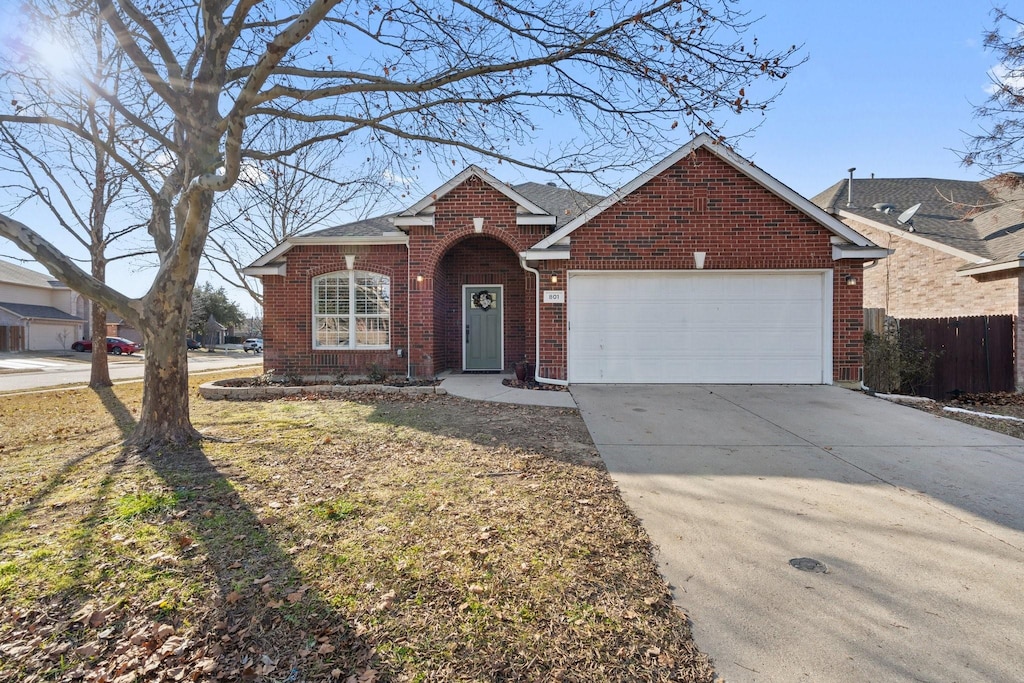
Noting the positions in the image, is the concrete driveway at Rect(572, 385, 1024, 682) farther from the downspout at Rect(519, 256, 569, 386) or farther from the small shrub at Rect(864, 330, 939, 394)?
the small shrub at Rect(864, 330, 939, 394)

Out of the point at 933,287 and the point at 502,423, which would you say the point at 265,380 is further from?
the point at 933,287

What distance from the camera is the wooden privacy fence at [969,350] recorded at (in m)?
10.6

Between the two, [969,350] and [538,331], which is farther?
[969,350]

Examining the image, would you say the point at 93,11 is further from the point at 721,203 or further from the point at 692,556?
the point at 721,203

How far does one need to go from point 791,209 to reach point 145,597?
448 inches

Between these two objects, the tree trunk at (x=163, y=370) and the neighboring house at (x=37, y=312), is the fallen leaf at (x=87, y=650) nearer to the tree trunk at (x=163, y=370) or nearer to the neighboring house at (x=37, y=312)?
the tree trunk at (x=163, y=370)

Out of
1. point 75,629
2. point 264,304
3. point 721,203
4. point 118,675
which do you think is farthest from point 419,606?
point 264,304

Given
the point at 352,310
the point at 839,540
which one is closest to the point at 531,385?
the point at 352,310

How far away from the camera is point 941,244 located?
43.8 ft

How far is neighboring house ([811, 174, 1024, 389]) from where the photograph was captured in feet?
36.5

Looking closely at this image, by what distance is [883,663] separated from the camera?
83.8 inches

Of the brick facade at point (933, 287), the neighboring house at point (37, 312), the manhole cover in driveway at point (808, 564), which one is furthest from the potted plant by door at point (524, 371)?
the neighboring house at point (37, 312)

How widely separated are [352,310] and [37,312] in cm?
4116

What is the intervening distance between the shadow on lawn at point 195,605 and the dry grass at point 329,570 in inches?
0.4
